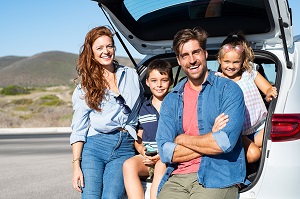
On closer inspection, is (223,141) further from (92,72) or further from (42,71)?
(42,71)

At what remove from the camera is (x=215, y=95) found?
396 cm

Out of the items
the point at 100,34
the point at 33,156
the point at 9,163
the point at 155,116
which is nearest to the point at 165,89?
the point at 155,116

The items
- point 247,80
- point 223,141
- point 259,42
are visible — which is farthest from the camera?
point 259,42

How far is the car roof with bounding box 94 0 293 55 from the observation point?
493 centimetres

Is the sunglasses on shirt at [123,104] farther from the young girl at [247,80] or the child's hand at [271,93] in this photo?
the child's hand at [271,93]

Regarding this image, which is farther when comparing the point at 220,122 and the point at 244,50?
the point at 244,50

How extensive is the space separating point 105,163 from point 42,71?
371ft

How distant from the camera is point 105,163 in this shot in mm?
4496

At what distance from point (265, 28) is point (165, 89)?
95cm

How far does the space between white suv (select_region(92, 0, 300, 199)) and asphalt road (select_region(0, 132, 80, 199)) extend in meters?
3.21

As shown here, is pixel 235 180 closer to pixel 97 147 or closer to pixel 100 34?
pixel 97 147

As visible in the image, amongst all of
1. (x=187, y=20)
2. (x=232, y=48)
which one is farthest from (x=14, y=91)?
(x=232, y=48)

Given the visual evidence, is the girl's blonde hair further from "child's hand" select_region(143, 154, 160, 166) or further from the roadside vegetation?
the roadside vegetation

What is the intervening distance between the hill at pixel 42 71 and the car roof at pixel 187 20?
95993 mm
